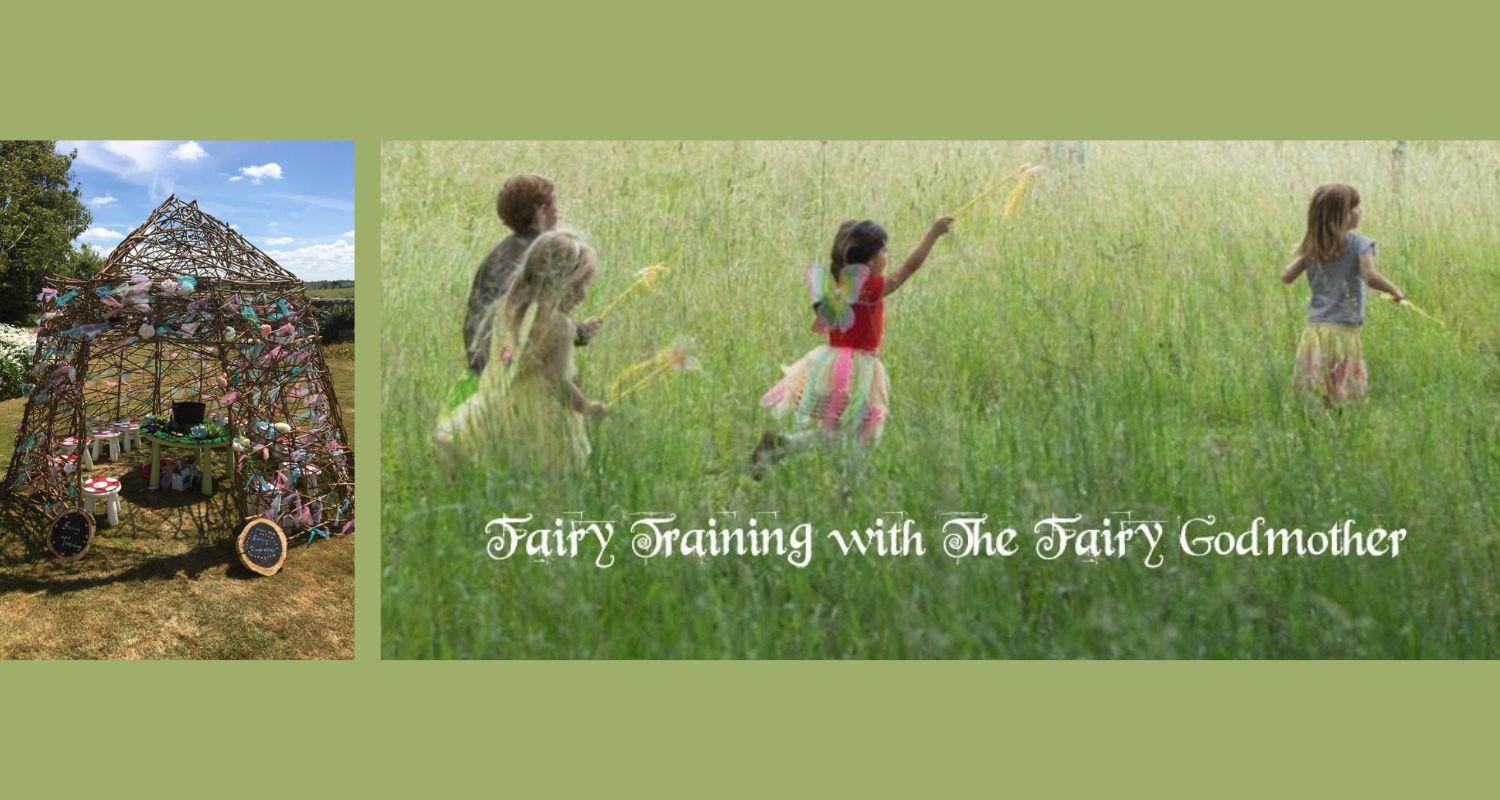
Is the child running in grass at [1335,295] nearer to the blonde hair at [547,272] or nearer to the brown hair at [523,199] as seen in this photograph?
the blonde hair at [547,272]

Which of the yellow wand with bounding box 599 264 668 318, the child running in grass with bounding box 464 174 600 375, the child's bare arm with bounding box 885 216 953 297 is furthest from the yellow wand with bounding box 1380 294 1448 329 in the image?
the child running in grass with bounding box 464 174 600 375

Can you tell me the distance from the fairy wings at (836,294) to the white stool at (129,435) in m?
7.90

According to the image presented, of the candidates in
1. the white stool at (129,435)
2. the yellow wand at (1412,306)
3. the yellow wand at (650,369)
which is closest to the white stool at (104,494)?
the white stool at (129,435)

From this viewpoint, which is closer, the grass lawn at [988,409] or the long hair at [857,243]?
the grass lawn at [988,409]

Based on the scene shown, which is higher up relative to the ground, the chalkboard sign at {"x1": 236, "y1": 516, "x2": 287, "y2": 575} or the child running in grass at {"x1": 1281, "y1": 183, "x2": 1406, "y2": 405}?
the child running in grass at {"x1": 1281, "y1": 183, "x2": 1406, "y2": 405}

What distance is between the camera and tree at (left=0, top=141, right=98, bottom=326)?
1244 centimetres

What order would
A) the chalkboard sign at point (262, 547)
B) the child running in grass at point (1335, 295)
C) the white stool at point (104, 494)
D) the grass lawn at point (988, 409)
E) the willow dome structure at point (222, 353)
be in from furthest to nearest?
the white stool at point (104, 494)
the willow dome structure at point (222, 353)
the chalkboard sign at point (262, 547)
the child running in grass at point (1335, 295)
the grass lawn at point (988, 409)

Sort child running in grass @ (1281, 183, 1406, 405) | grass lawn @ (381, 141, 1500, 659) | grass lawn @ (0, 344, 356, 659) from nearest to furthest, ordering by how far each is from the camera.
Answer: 1. grass lawn @ (381, 141, 1500, 659)
2. child running in grass @ (1281, 183, 1406, 405)
3. grass lawn @ (0, 344, 356, 659)

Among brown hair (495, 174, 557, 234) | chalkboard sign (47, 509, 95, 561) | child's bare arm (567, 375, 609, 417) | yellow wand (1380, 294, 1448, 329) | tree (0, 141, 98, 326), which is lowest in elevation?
chalkboard sign (47, 509, 95, 561)

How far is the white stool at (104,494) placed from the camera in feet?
26.0

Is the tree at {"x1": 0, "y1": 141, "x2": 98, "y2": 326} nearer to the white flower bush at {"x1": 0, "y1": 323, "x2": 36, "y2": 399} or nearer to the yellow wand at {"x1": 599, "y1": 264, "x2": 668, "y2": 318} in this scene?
the white flower bush at {"x1": 0, "y1": 323, "x2": 36, "y2": 399}

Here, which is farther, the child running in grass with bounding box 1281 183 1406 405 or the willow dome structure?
the willow dome structure

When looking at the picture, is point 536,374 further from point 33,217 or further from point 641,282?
point 33,217

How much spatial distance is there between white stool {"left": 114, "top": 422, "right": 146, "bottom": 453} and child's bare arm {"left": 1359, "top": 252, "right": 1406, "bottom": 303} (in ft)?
34.7
